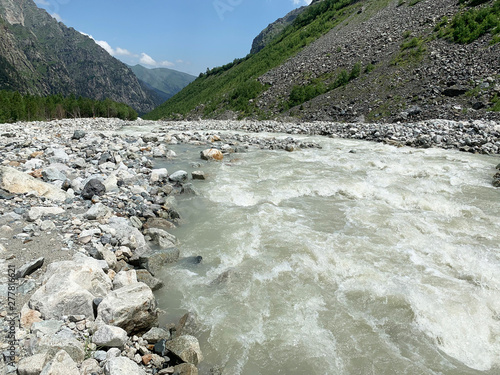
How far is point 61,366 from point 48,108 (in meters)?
60.1

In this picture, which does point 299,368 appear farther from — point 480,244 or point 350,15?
point 350,15

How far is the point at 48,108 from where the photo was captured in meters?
49.5

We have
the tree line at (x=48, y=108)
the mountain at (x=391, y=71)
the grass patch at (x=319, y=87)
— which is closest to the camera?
the mountain at (x=391, y=71)

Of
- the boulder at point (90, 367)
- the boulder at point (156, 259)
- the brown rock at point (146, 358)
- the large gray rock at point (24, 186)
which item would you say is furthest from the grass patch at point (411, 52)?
the boulder at point (90, 367)

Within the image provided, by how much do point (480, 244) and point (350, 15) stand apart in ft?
217

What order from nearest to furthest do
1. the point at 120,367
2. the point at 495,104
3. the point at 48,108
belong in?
the point at 120,367 < the point at 495,104 < the point at 48,108

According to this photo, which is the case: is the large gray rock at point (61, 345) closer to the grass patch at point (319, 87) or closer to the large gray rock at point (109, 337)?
the large gray rock at point (109, 337)

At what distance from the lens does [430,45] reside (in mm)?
31703

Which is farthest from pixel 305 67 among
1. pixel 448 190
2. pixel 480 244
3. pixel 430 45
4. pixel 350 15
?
pixel 480 244

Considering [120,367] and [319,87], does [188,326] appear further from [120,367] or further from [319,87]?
[319,87]

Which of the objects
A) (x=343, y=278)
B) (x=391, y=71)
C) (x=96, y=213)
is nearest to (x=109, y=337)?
(x=96, y=213)

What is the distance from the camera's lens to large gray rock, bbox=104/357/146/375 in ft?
9.95

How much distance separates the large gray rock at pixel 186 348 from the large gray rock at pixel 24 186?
18.0 ft

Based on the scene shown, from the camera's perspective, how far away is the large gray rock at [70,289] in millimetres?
3697
